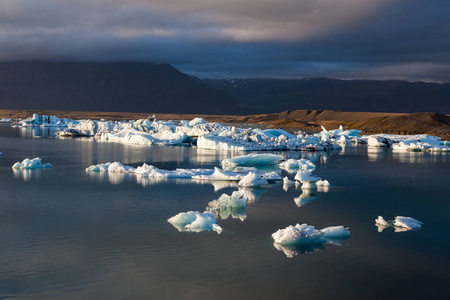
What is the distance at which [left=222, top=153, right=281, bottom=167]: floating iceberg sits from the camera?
27031 mm

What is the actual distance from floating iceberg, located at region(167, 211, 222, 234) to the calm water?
31cm

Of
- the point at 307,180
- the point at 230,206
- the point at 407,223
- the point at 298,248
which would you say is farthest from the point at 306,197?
the point at 298,248

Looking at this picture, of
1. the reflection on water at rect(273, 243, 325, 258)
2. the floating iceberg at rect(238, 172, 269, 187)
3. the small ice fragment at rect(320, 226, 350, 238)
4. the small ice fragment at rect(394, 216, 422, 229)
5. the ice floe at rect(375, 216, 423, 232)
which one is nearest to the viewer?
the reflection on water at rect(273, 243, 325, 258)

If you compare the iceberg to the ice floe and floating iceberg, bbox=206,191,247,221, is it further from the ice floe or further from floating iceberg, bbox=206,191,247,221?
the ice floe

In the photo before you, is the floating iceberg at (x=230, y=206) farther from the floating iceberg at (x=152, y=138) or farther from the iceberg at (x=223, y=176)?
the floating iceberg at (x=152, y=138)

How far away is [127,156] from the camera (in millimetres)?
34031

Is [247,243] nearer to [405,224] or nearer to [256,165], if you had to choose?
[405,224]

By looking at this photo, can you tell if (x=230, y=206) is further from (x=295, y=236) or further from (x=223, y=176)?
(x=223, y=176)

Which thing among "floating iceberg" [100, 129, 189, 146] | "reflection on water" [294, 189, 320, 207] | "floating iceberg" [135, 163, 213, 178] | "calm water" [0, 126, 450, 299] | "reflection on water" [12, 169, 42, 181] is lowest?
"calm water" [0, 126, 450, 299]

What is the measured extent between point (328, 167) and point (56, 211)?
17.6 meters

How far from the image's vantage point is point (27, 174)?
934 inches

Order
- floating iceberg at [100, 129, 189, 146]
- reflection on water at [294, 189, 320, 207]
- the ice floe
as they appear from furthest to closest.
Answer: floating iceberg at [100, 129, 189, 146] → reflection on water at [294, 189, 320, 207] → the ice floe

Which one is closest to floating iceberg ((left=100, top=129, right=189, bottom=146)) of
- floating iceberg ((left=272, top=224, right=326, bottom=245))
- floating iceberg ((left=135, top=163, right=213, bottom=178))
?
floating iceberg ((left=135, top=163, right=213, bottom=178))

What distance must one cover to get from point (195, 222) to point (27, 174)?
45.1 ft
